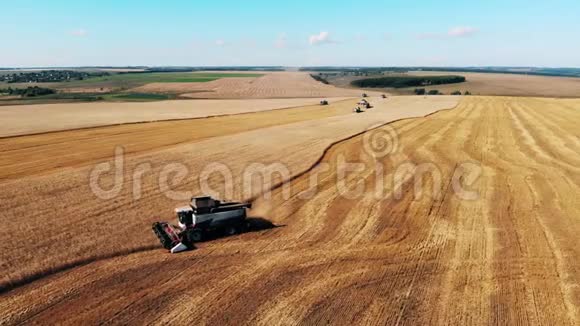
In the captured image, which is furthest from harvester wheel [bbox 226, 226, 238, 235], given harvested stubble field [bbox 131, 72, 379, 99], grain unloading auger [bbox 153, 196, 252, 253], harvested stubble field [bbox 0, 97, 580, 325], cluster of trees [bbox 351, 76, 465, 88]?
cluster of trees [bbox 351, 76, 465, 88]

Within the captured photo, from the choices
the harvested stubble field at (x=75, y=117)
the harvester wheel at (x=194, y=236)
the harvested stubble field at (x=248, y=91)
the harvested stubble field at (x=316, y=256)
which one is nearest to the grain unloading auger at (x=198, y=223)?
the harvester wheel at (x=194, y=236)

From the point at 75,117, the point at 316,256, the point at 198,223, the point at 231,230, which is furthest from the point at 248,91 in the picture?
the point at 316,256

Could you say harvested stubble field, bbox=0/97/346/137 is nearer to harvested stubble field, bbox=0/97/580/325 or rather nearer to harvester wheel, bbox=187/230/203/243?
harvested stubble field, bbox=0/97/580/325

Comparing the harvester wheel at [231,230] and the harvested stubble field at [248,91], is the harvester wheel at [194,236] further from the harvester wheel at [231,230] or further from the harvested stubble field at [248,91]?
the harvested stubble field at [248,91]

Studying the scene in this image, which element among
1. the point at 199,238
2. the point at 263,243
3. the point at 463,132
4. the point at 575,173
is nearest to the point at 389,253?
the point at 263,243

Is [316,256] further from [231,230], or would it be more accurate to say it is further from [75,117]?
[75,117]

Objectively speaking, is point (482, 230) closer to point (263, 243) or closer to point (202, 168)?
point (263, 243)
